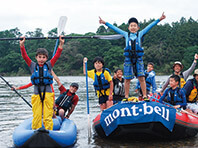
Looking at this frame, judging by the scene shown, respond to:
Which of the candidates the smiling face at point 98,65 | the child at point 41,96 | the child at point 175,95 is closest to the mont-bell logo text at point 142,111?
the child at point 175,95

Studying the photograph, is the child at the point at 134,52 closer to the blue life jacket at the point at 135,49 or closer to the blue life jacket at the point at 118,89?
the blue life jacket at the point at 135,49

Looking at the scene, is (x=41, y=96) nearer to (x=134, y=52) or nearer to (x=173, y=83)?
(x=134, y=52)

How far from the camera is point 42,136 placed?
16.5 ft

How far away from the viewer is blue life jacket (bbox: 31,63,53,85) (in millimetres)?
5476

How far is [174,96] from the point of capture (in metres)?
6.69

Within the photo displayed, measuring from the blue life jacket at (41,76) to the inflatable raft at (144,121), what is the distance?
4.78 feet

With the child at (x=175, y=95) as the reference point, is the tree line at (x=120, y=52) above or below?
above

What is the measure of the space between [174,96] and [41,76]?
3166 mm

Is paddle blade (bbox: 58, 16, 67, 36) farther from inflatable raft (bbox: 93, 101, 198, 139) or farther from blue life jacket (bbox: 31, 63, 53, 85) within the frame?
inflatable raft (bbox: 93, 101, 198, 139)

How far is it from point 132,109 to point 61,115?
228cm

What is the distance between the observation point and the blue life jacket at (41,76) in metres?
5.48

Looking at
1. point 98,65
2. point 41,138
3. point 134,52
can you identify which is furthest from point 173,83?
point 41,138

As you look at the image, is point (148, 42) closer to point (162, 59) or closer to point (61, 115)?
point (162, 59)

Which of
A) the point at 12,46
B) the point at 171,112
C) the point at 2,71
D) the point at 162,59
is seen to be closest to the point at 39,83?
the point at 171,112
